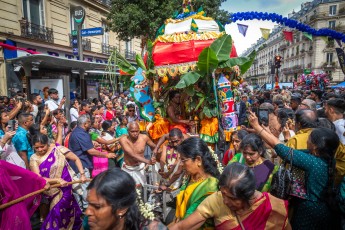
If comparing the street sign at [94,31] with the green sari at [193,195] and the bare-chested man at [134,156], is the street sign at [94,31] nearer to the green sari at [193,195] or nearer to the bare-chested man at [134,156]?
the bare-chested man at [134,156]

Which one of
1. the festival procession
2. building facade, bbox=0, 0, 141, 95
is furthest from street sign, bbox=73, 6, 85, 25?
building facade, bbox=0, 0, 141, 95

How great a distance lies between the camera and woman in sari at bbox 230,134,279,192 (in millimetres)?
2463

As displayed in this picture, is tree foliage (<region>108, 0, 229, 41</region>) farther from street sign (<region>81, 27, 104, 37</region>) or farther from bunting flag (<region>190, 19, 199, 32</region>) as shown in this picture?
bunting flag (<region>190, 19, 199, 32</region>)

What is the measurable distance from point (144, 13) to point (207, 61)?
939 centimetres

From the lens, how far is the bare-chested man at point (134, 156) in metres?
4.09

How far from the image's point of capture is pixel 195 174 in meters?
2.31

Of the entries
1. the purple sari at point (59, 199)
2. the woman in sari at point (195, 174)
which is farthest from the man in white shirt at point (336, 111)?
the purple sari at point (59, 199)

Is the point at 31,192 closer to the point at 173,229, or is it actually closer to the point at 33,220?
the point at 33,220

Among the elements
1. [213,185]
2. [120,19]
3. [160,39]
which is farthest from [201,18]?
[120,19]

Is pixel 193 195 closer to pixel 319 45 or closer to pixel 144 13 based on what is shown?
pixel 144 13

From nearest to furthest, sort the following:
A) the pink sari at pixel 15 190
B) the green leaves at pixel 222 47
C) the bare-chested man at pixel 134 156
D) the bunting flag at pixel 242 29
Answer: the pink sari at pixel 15 190 → the bare-chested man at pixel 134 156 → the green leaves at pixel 222 47 → the bunting flag at pixel 242 29

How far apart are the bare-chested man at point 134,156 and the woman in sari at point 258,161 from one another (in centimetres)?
181

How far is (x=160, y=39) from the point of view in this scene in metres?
5.34

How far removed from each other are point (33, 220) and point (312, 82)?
2254cm
